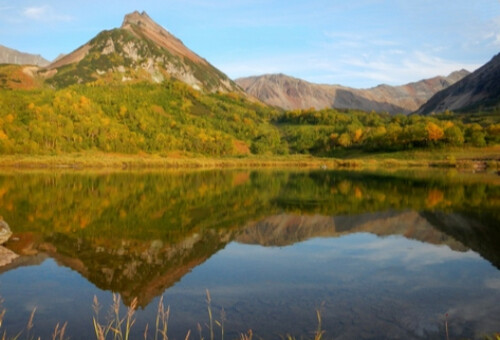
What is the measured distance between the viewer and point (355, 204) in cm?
4028

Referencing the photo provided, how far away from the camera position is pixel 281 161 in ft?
483

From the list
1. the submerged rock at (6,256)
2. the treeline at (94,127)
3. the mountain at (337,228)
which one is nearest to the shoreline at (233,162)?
the treeline at (94,127)

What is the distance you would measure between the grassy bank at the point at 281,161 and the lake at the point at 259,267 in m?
73.1

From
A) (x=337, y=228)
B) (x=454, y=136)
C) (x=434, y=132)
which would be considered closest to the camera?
(x=337, y=228)

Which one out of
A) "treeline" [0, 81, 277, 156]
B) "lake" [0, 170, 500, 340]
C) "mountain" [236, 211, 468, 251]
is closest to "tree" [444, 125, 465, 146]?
"treeline" [0, 81, 277, 156]

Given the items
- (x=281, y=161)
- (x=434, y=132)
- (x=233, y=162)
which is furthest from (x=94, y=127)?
(x=434, y=132)

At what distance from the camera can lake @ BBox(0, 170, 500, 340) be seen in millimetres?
12836

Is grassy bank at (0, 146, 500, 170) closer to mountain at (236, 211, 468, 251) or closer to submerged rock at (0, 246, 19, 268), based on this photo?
mountain at (236, 211, 468, 251)

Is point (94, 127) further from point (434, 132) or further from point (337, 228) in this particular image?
point (337, 228)

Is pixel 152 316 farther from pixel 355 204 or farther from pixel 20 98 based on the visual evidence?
pixel 20 98

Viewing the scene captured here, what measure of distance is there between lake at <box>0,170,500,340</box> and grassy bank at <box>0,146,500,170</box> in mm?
73098

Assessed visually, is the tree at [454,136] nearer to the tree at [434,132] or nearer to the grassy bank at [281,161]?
the tree at [434,132]

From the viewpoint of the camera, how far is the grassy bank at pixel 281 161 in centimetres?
10744

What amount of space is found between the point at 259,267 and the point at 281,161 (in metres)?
128
